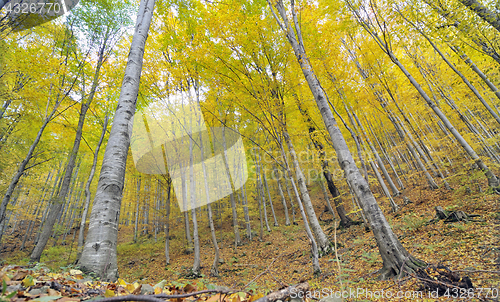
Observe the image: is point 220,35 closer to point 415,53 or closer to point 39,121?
point 39,121

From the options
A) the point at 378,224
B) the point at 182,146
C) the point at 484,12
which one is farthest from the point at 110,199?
the point at 182,146

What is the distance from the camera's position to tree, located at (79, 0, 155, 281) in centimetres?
205

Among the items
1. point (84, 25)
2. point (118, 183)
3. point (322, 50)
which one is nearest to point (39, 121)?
point (84, 25)

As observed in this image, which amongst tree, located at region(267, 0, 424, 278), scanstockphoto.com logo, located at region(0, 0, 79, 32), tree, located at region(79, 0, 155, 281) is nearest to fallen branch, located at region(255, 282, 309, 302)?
tree, located at region(79, 0, 155, 281)

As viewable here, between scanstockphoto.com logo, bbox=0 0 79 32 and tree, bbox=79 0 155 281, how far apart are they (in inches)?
197

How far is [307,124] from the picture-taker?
356 inches

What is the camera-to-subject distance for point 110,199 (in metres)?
2.24

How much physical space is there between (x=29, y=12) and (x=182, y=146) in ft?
23.2

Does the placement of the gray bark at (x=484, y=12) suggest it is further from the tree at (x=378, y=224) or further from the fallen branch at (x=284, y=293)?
the fallen branch at (x=284, y=293)

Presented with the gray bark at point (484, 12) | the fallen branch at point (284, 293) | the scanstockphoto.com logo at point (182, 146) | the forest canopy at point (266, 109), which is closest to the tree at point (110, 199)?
the forest canopy at point (266, 109)

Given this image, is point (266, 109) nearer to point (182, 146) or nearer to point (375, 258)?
point (375, 258)

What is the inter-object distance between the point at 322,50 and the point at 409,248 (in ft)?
24.1

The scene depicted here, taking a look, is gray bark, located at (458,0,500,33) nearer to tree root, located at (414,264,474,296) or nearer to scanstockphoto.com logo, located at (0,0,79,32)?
tree root, located at (414,264,474,296)

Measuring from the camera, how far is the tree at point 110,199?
2.05 meters
